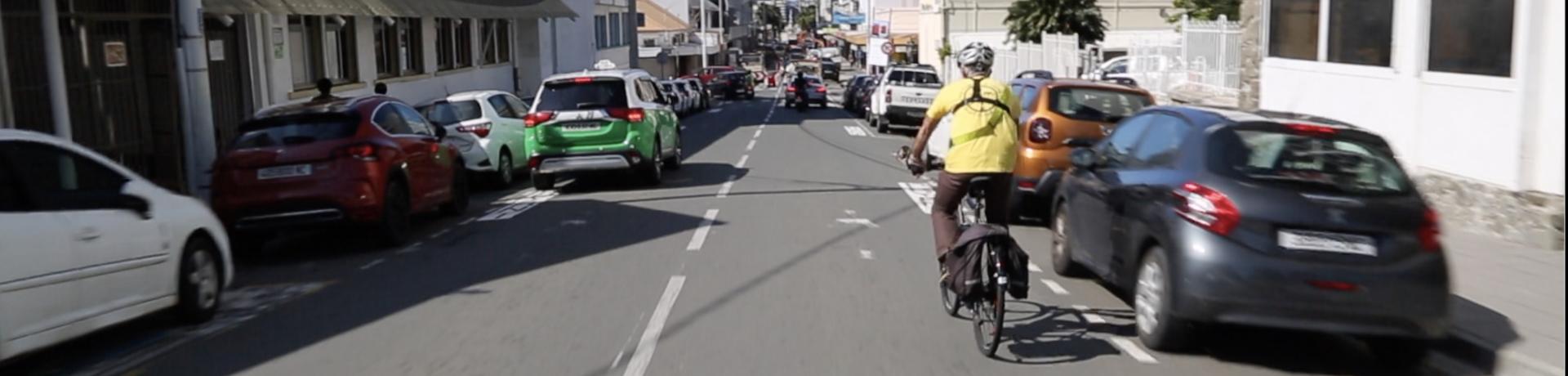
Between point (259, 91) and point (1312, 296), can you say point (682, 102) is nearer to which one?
point (259, 91)

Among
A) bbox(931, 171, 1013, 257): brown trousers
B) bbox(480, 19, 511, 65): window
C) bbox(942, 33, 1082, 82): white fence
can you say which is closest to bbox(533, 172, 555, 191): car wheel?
bbox(931, 171, 1013, 257): brown trousers

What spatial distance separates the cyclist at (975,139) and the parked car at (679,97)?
30631 millimetres

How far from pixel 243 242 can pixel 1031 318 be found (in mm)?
7665

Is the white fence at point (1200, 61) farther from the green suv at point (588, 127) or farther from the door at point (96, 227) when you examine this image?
the door at point (96, 227)

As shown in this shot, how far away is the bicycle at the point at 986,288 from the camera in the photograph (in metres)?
7.21

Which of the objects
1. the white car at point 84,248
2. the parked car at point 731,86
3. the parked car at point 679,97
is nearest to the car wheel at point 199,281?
the white car at point 84,248

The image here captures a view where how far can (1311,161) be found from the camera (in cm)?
754

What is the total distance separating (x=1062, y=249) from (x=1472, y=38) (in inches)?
191

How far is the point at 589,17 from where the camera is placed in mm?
49406

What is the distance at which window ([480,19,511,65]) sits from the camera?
120 ft

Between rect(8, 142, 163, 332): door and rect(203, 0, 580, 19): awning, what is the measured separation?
29.7ft

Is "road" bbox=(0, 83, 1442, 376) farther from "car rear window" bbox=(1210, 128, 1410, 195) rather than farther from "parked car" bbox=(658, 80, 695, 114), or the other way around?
"parked car" bbox=(658, 80, 695, 114)

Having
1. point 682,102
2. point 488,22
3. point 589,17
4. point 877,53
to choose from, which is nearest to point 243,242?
point 488,22

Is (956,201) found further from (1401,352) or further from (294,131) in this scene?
(294,131)
